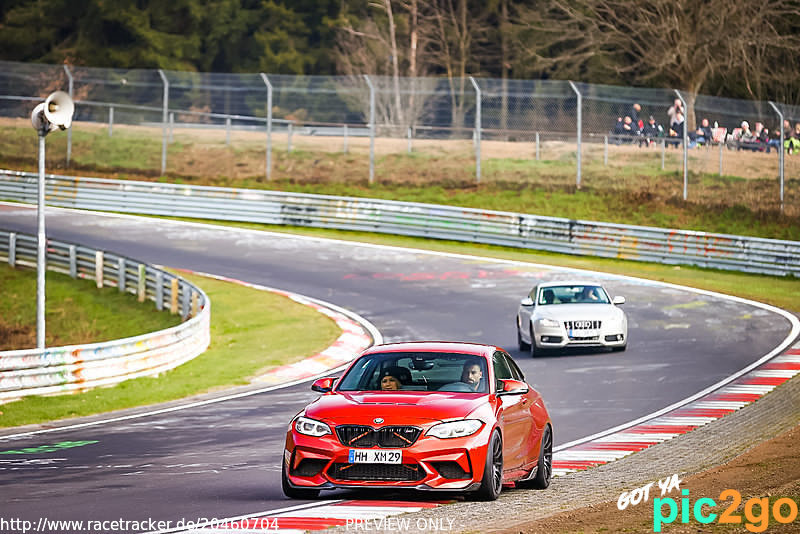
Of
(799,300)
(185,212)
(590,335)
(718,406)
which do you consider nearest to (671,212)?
(799,300)

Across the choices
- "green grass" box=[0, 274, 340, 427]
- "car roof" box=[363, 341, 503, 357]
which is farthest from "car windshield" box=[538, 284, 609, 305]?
"car roof" box=[363, 341, 503, 357]

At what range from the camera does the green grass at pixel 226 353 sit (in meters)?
18.0

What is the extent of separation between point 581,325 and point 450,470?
12164mm

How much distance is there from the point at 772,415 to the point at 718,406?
1.05 meters

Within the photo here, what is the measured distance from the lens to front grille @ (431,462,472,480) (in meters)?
9.48

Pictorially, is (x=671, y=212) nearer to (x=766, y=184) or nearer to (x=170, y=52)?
(x=766, y=184)

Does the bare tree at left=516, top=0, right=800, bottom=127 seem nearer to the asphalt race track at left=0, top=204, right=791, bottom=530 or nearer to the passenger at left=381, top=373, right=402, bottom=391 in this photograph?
the asphalt race track at left=0, top=204, right=791, bottom=530

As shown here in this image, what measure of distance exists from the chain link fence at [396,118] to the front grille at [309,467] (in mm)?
28585

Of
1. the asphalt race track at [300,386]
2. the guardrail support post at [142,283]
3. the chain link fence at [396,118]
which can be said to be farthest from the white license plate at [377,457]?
the chain link fence at [396,118]

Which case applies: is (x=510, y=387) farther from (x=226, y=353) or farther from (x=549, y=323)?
(x=226, y=353)

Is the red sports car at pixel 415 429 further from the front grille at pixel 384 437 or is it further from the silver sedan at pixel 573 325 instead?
the silver sedan at pixel 573 325

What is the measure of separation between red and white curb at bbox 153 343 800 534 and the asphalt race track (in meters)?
0.37

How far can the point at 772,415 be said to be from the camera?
15.9 m

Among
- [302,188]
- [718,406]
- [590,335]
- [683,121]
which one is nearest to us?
[718,406]
